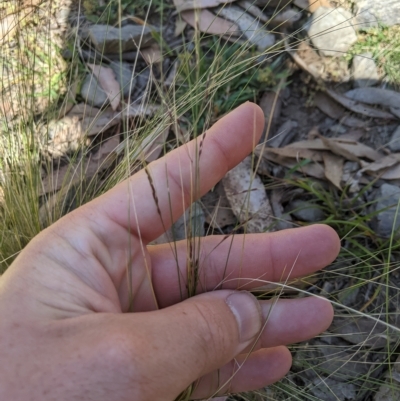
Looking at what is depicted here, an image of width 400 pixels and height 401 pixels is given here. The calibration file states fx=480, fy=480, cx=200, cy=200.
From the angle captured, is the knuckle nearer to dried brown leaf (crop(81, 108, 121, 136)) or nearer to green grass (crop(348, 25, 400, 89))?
dried brown leaf (crop(81, 108, 121, 136))

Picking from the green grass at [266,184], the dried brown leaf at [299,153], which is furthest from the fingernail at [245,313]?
the dried brown leaf at [299,153]

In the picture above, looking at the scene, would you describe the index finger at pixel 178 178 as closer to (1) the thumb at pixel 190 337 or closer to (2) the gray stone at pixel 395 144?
(1) the thumb at pixel 190 337

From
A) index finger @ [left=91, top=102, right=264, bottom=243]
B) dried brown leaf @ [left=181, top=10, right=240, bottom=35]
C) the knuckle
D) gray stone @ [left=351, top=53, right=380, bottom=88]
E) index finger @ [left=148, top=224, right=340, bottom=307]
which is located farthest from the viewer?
dried brown leaf @ [left=181, top=10, right=240, bottom=35]

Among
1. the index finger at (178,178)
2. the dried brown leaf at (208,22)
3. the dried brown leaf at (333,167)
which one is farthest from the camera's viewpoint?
the dried brown leaf at (208,22)

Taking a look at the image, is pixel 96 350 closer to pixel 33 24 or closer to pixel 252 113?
pixel 252 113

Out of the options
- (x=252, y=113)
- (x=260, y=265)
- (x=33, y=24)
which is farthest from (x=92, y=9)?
(x=260, y=265)

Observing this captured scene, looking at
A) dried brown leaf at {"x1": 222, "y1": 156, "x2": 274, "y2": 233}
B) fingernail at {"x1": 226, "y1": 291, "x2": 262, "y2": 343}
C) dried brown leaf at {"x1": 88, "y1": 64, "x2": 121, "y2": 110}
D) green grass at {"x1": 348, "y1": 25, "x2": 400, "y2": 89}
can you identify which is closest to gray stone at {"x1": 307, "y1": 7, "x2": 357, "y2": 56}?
green grass at {"x1": 348, "y1": 25, "x2": 400, "y2": 89}

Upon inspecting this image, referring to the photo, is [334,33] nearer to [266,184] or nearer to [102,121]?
[266,184]
